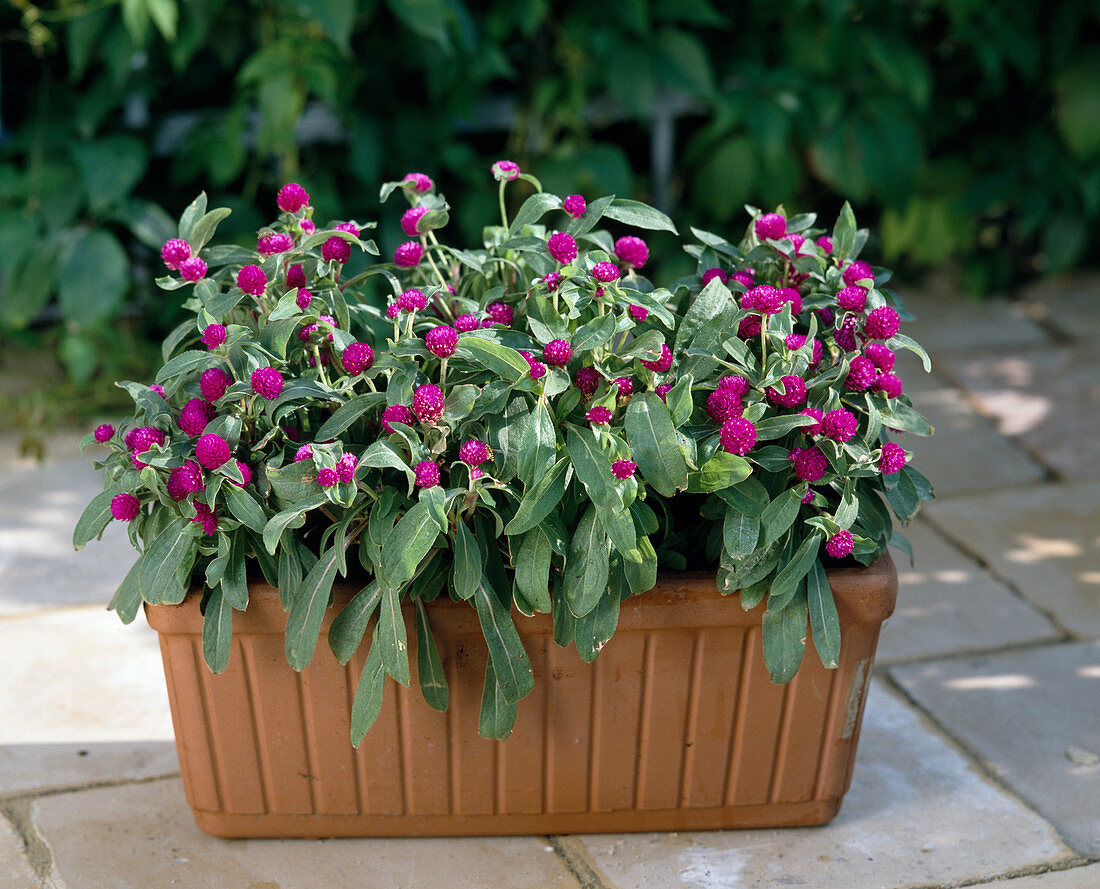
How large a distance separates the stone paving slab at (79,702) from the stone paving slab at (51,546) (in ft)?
0.27

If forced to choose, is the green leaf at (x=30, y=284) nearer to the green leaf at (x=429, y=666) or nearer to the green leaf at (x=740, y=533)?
the green leaf at (x=429, y=666)

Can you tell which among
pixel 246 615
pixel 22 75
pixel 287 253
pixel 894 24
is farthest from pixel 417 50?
pixel 246 615

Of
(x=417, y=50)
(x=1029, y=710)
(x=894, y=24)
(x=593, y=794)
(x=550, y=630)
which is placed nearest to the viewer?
(x=550, y=630)

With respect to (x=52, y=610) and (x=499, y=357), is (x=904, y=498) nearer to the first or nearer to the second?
(x=499, y=357)

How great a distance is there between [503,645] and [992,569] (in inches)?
55.2

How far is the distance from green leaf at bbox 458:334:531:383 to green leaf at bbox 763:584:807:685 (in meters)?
0.45

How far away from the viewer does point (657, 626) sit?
1.58 meters

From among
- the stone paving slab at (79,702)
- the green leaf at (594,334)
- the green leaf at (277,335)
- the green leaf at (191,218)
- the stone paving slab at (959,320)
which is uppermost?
the green leaf at (191,218)

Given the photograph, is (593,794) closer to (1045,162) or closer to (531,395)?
(531,395)

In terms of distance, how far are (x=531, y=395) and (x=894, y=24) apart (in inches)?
101

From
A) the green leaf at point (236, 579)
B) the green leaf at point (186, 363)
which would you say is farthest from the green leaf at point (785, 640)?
the green leaf at point (186, 363)

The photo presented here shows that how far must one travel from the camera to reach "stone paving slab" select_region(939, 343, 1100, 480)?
3.01m

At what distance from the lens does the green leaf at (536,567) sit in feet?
4.80

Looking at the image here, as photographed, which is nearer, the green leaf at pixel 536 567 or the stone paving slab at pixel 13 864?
the green leaf at pixel 536 567
